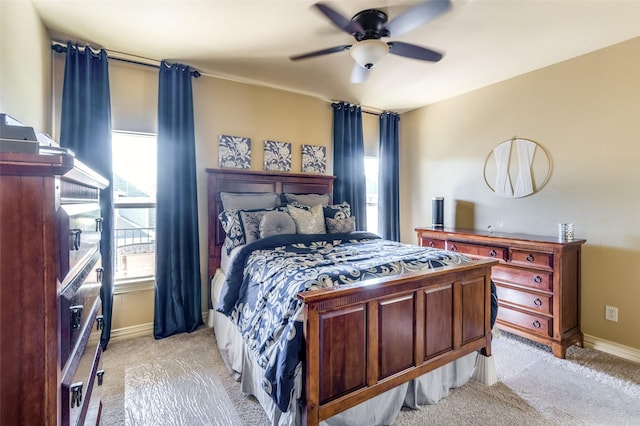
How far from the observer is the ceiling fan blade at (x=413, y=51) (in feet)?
7.61

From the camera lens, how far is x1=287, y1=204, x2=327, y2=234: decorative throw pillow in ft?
10.1

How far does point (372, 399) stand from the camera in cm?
174

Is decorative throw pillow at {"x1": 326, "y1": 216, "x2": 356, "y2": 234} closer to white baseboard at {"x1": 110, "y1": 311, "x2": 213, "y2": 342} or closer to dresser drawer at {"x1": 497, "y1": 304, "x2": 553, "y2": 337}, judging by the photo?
dresser drawer at {"x1": 497, "y1": 304, "x2": 553, "y2": 337}

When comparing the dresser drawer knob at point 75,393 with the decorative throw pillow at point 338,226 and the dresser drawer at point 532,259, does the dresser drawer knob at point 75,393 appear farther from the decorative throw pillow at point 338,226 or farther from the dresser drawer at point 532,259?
the dresser drawer at point 532,259

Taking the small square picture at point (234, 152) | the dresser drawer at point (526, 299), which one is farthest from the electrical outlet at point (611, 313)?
the small square picture at point (234, 152)

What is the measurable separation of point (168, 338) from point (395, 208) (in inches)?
131

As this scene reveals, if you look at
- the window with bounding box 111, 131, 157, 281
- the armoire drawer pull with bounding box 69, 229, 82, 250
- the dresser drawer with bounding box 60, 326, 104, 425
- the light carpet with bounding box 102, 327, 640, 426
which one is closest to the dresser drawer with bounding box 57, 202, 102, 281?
the armoire drawer pull with bounding box 69, 229, 82, 250

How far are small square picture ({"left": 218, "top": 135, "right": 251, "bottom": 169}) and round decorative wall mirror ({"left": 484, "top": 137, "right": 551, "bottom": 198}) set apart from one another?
9.38 ft

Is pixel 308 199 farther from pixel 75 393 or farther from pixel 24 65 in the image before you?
pixel 75 393

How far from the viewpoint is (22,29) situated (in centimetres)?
195

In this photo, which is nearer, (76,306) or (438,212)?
(76,306)

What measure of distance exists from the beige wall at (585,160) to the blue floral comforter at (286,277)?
161cm

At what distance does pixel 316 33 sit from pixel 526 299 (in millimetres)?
2983

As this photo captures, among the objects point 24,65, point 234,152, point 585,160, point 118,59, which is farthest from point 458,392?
point 118,59
